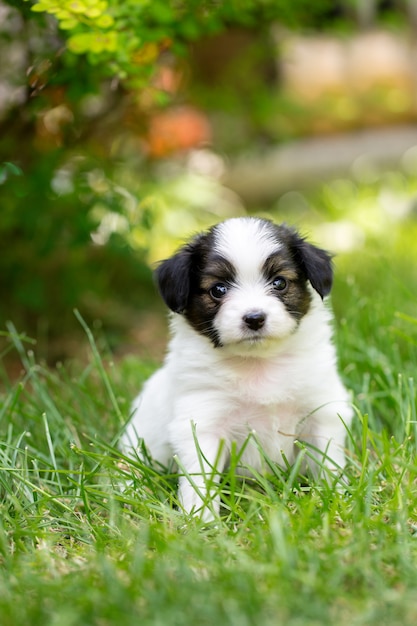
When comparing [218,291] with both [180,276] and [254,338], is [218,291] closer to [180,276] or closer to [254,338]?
[180,276]

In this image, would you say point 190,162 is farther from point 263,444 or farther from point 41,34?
point 263,444

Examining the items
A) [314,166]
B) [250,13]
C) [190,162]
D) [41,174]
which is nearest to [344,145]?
[314,166]

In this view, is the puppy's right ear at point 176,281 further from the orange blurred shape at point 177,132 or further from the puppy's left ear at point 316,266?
the orange blurred shape at point 177,132

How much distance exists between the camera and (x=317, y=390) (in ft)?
11.6

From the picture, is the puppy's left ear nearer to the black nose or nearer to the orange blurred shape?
the black nose

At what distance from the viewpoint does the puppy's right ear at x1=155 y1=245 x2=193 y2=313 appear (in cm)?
351

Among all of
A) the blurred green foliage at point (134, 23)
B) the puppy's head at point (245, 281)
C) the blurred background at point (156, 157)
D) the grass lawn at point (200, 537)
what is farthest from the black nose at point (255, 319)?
the blurred green foliage at point (134, 23)

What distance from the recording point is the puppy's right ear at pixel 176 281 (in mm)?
3508

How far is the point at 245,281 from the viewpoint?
11.2 ft


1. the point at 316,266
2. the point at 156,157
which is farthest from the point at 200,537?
the point at 156,157

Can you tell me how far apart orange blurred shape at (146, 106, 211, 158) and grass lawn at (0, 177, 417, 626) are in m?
3.64

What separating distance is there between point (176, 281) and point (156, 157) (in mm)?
4547

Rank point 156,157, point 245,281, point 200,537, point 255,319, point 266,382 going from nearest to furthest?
1. point 200,537
2. point 255,319
3. point 245,281
4. point 266,382
5. point 156,157

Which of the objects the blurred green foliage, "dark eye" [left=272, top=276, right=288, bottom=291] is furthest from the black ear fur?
the blurred green foliage
